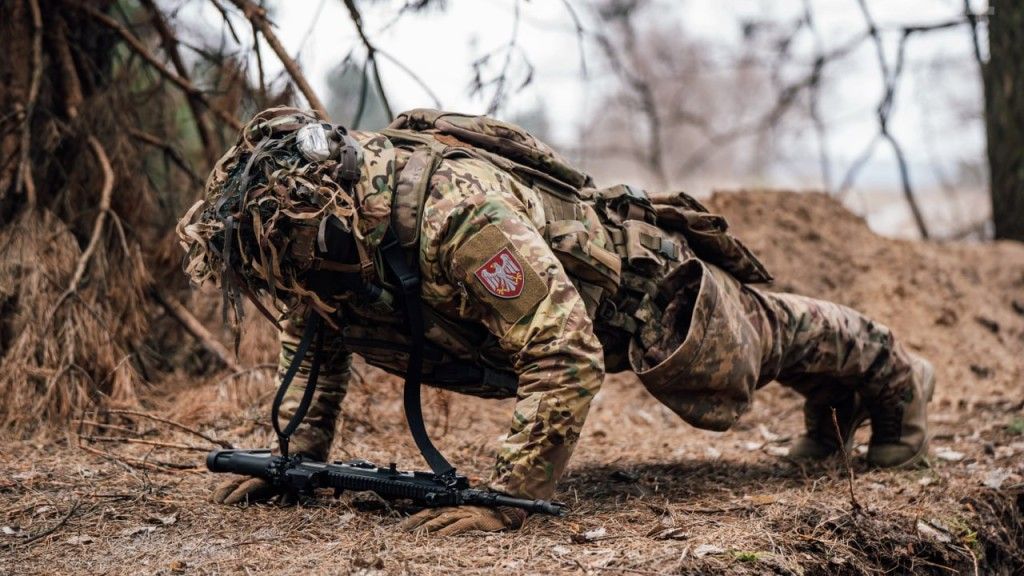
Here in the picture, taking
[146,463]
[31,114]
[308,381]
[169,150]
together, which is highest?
[31,114]

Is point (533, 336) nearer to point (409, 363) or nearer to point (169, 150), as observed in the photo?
point (409, 363)

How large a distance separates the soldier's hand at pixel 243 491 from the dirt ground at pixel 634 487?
0.27 ft

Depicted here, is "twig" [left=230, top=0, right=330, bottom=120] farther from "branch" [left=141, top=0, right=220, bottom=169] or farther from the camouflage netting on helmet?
the camouflage netting on helmet

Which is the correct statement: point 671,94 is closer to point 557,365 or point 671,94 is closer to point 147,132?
point 147,132

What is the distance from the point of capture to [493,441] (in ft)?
15.1

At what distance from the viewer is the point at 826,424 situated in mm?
4223

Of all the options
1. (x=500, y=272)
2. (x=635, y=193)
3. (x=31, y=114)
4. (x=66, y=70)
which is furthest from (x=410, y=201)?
(x=66, y=70)

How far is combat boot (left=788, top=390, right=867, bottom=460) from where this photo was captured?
4.14 meters

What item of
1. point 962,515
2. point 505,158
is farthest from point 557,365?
point 962,515

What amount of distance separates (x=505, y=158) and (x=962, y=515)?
80.1 inches

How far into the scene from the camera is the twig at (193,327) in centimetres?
509

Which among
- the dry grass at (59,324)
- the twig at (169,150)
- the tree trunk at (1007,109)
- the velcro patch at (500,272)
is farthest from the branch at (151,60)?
the tree trunk at (1007,109)

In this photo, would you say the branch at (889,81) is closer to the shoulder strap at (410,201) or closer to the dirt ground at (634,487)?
the dirt ground at (634,487)

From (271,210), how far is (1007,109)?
6184mm
